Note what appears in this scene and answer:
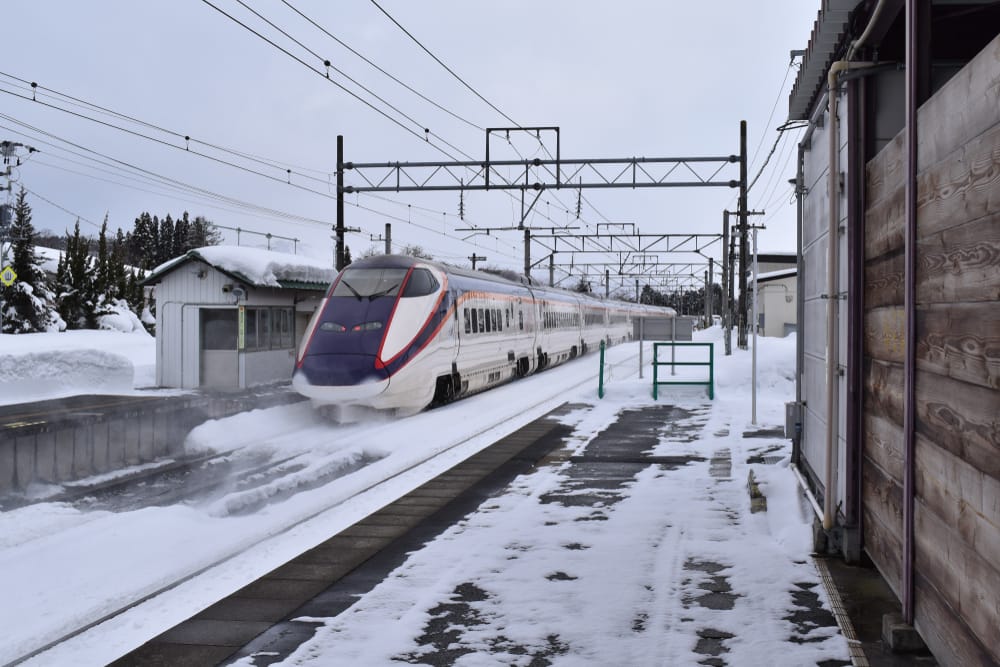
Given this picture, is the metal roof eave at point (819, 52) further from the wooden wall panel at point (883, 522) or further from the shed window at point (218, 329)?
the shed window at point (218, 329)

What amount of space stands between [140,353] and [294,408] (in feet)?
72.2

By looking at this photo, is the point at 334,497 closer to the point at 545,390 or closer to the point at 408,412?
the point at 408,412

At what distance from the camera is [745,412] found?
15211 millimetres

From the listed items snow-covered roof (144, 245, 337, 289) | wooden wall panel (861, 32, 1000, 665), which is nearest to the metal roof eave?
wooden wall panel (861, 32, 1000, 665)

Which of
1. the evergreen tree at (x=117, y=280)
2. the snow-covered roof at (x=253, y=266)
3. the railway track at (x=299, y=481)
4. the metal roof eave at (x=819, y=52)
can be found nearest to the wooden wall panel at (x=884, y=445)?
the metal roof eave at (x=819, y=52)

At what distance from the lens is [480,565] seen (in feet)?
20.6

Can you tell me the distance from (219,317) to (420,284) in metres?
6.92

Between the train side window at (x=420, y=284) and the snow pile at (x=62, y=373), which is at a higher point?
the train side window at (x=420, y=284)

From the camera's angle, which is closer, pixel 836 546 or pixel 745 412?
A: pixel 836 546

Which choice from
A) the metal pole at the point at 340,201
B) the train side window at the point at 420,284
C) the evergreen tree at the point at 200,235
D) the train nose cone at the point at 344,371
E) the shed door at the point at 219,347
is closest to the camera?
the train nose cone at the point at 344,371

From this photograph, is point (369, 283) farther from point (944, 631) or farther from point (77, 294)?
point (77, 294)

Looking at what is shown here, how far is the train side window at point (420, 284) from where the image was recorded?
15.6m

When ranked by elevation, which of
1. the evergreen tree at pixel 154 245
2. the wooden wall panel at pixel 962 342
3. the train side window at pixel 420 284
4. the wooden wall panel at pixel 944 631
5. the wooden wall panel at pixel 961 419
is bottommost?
the wooden wall panel at pixel 944 631

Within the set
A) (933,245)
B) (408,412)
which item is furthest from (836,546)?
(408,412)
